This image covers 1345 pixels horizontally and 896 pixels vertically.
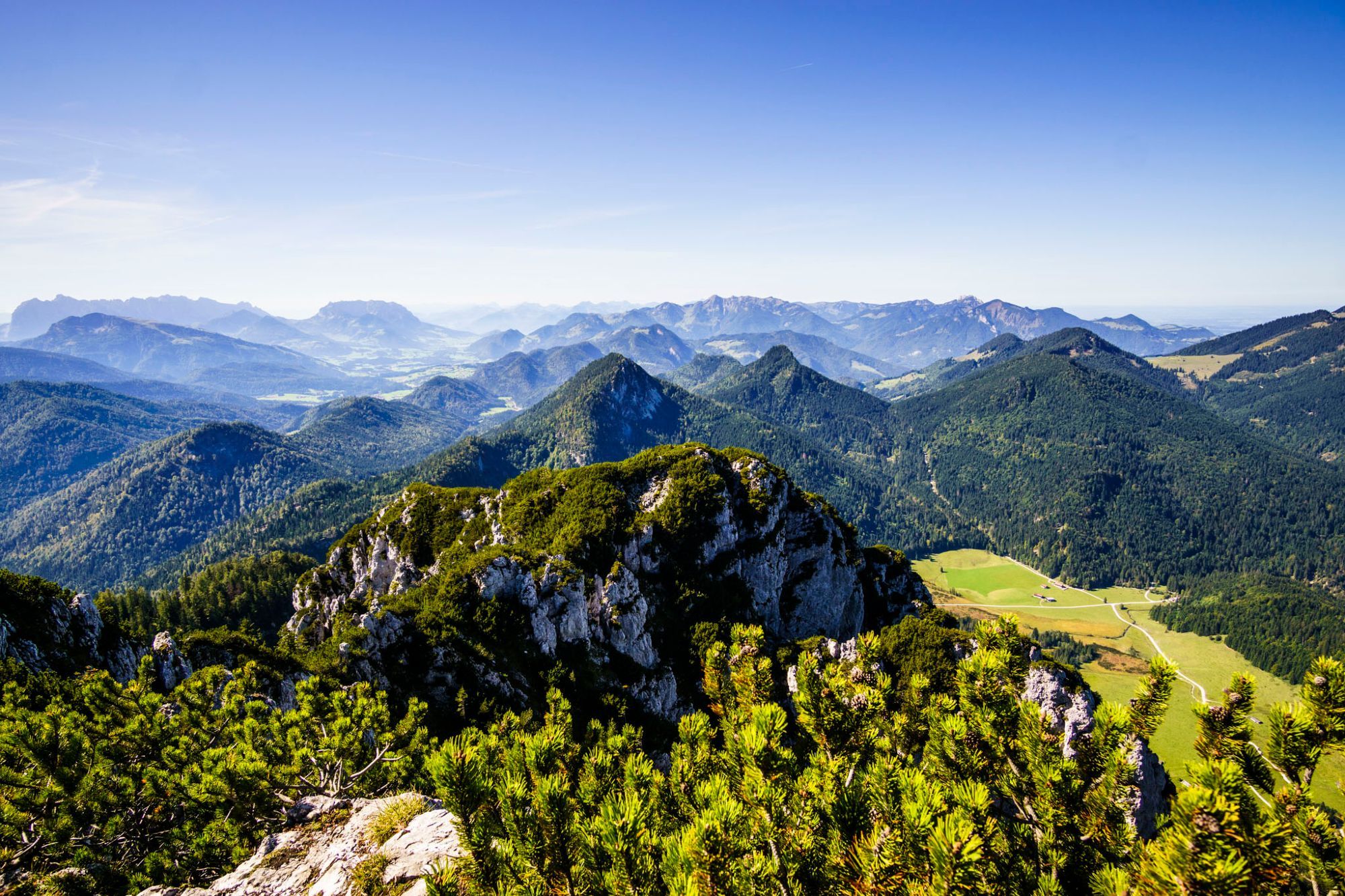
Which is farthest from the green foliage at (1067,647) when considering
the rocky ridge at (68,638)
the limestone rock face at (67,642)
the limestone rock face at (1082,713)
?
the limestone rock face at (67,642)

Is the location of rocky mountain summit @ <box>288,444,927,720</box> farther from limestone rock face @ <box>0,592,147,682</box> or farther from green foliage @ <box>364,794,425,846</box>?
green foliage @ <box>364,794,425,846</box>

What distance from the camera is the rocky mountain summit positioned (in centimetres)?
4850

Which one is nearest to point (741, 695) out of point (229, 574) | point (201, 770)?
point (201, 770)

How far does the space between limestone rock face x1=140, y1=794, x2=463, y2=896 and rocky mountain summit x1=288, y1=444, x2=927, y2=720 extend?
2468cm

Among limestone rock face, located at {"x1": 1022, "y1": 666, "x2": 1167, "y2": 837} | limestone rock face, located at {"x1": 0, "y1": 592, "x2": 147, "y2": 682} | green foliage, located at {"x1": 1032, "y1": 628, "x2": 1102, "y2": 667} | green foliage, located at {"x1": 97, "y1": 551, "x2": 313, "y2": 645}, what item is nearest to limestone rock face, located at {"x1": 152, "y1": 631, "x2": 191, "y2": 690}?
limestone rock face, located at {"x1": 0, "y1": 592, "x2": 147, "y2": 682}

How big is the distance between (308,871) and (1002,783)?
18.4 meters

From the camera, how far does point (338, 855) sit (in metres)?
16.0

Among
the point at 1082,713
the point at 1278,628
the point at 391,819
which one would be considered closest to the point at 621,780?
the point at 391,819

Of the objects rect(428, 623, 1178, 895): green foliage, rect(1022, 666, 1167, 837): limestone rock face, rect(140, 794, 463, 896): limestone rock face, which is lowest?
rect(1022, 666, 1167, 837): limestone rock face

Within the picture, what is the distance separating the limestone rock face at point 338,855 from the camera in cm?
1417

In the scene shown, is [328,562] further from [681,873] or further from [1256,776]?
[1256,776]

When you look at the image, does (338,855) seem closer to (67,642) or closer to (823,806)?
(823,806)

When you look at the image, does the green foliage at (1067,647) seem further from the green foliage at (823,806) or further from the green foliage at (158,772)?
the green foliage at (158,772)

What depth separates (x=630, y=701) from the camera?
178 feet
